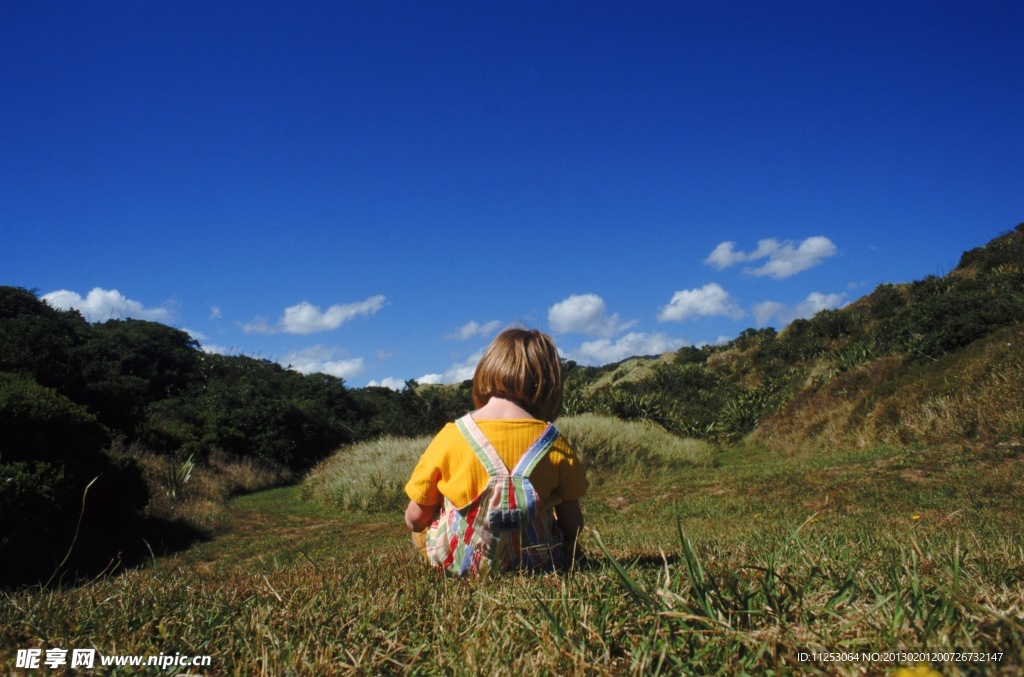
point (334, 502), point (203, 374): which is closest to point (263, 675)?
point (334, 502)

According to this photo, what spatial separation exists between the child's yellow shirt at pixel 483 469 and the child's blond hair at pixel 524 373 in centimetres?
17

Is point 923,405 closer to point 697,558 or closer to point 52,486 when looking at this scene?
point 697,558

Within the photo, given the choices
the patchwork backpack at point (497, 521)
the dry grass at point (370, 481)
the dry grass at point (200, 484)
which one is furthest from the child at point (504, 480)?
the dry grass at point (370, 481)

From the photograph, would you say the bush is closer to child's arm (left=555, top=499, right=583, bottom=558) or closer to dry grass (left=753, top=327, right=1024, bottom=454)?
child's arm (left=555, top=499, right=583, bottom=558)

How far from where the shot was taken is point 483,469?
2.87 m

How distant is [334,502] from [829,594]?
1332 centimetres

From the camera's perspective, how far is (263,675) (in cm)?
139

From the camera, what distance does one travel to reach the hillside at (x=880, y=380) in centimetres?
996

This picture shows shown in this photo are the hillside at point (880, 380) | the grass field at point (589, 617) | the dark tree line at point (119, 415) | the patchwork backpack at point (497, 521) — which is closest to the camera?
the grass field at point (589, 617)

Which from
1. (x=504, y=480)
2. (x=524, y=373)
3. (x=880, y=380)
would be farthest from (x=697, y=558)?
(x=880, y=380)

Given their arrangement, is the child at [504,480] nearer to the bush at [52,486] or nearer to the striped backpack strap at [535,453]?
the striped backpack strap at [535,453]

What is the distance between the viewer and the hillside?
9.96m

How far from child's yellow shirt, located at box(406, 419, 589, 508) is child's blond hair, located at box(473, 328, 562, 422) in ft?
0.55

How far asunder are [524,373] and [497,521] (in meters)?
0.72
